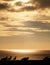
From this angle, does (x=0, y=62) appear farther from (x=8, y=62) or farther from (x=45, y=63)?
(x=45, y=63)

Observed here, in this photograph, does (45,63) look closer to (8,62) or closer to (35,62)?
(35,62)

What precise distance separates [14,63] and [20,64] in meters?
1.09

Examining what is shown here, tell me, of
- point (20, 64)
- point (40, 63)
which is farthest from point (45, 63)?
point (20, 64)

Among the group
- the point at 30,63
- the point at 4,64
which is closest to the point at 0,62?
the point at 4,64

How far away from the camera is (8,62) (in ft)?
176

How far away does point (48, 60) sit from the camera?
55062mm

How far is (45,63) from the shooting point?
53.8 metres

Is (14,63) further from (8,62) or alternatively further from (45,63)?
(45,63)

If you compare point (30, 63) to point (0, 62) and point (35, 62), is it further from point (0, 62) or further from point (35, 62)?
point (0, 62)

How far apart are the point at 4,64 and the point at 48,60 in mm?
7774

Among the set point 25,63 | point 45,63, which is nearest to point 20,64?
point 25,63

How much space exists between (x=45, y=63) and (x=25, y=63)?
3.43 m

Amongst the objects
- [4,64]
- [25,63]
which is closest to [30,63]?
[25,63]

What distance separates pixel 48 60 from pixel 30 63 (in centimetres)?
367
